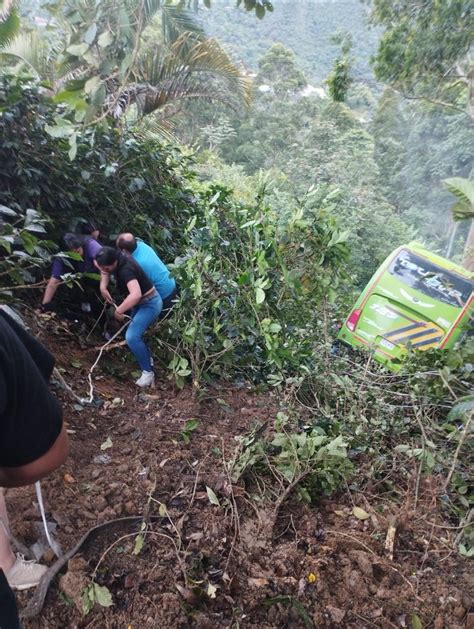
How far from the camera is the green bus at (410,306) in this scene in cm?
625

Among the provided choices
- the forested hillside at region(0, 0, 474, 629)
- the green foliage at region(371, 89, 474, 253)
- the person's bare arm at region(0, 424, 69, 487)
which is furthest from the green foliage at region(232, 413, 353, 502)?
the green foliage at region(371, 89, 474, 253)

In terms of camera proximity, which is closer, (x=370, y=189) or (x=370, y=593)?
(x=370, y=593)

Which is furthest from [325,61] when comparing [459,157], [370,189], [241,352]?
[241,352]

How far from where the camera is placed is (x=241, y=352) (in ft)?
11.9

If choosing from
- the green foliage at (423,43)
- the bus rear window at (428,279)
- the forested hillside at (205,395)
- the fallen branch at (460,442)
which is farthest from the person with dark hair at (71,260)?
the green foliage at (423,43)

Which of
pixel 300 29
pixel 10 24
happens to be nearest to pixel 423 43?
pixel 10 24

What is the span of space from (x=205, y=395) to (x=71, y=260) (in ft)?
6.07

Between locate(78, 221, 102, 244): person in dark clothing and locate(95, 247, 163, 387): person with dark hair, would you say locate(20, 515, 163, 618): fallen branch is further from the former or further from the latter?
locate(78, 221, 102, 244): person in dark clothing

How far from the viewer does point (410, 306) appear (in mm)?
6461

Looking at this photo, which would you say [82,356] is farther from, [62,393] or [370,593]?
[370,593]

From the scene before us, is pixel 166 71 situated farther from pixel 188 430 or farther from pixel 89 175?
pixel 188 430

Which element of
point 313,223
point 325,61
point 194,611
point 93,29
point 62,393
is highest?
point 325,61

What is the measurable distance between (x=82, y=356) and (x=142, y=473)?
184 cm

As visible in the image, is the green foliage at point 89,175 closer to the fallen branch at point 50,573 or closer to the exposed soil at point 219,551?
the exposed soil at point 219,551
